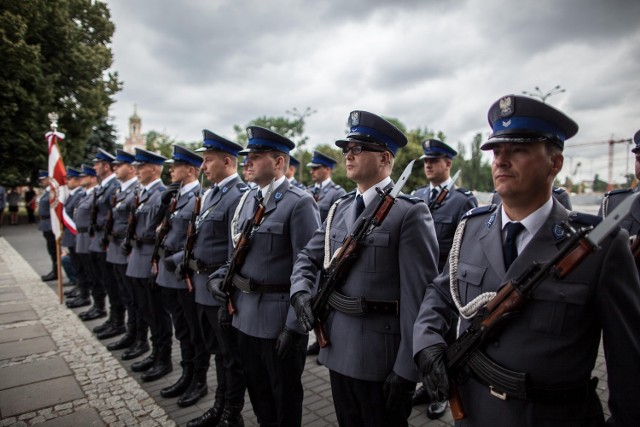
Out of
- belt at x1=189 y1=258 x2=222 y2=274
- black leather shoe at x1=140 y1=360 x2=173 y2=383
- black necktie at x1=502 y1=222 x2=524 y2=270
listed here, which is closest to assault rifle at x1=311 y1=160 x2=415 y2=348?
black necktie at x1=502 y1=222 x2=524 y2=270

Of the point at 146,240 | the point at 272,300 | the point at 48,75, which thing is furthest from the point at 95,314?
the point at 48,75

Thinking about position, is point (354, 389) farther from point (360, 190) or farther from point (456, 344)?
point (360, 190)

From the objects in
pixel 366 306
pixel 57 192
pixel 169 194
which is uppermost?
pixel 169 194

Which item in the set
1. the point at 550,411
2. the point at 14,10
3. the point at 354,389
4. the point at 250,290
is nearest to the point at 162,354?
the point at 250,290

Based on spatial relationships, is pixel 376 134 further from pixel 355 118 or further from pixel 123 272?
pixel 123 272

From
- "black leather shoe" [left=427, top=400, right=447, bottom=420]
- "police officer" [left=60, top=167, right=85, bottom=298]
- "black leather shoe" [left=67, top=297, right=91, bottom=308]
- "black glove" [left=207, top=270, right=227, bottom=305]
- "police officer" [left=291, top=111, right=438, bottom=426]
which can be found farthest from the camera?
"police officer" [left=60, top=167, right=85, bottom=298]

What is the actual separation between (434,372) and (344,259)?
0.85 metres

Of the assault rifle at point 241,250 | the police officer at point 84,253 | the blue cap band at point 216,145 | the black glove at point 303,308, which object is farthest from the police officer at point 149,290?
the black glove at point 303,308

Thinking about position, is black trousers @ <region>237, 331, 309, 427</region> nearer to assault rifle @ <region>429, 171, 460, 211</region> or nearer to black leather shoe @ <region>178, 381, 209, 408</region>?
black leather shoe @ <region>178, 381, 209, 408</region>

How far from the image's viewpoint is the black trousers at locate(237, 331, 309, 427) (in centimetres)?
309

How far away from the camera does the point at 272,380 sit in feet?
10.3

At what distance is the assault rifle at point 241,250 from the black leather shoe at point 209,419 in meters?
1.12

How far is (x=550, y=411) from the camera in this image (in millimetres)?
1579

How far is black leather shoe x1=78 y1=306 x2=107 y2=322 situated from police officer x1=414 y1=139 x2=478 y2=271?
5745mm
